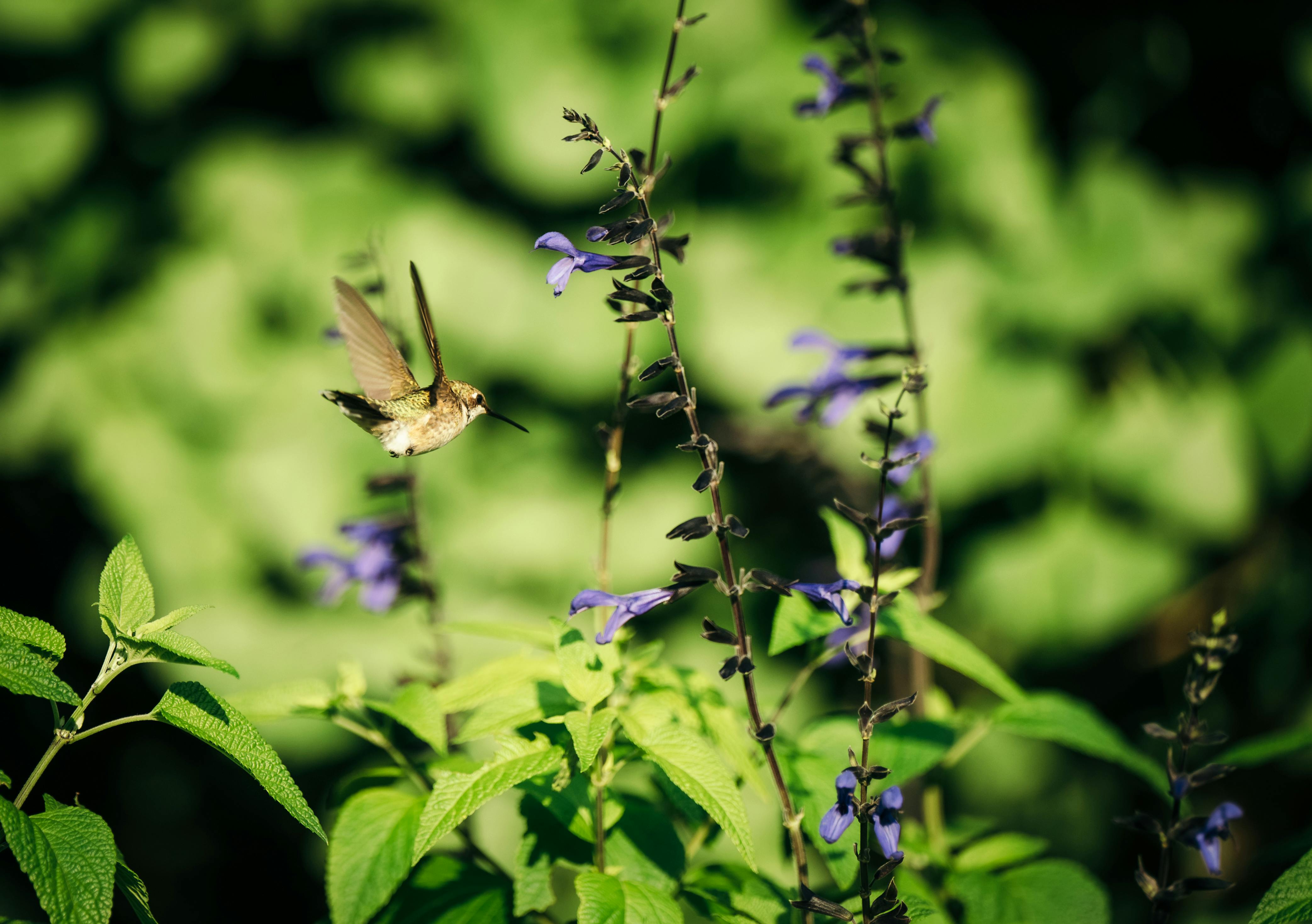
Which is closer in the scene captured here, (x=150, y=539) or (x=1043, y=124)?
(x=150, y=539)

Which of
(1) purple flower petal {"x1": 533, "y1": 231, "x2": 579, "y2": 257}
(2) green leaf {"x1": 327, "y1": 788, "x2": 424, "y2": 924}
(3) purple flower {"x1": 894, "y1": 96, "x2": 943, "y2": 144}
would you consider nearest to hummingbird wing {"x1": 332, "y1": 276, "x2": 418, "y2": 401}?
(1) purple flower petal {"x1": 533, "y1": 231, "x2": 579, "y2": 257}

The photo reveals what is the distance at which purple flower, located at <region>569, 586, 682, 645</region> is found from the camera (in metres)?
0.66

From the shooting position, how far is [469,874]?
0.72 m

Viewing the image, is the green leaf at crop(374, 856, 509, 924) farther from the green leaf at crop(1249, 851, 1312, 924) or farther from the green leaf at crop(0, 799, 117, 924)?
the green leaf at crop(1249, 851, 1312, 924)

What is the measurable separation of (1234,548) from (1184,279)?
0.54 m

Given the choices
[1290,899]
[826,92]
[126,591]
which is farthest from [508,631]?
[826,92]

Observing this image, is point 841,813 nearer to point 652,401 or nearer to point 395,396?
point 652,401

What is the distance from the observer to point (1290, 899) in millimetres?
566

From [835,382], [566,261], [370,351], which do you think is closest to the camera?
[566,261]

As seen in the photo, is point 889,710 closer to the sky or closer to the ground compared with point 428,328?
closer to the ground

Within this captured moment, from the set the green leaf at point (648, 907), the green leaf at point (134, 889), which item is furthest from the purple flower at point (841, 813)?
the green leaf at point (134, 889)

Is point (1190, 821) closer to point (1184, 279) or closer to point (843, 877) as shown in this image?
point (843, 877)

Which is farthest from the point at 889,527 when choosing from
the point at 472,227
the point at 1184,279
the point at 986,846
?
the point at 1184,279

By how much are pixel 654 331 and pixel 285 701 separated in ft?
3.12
